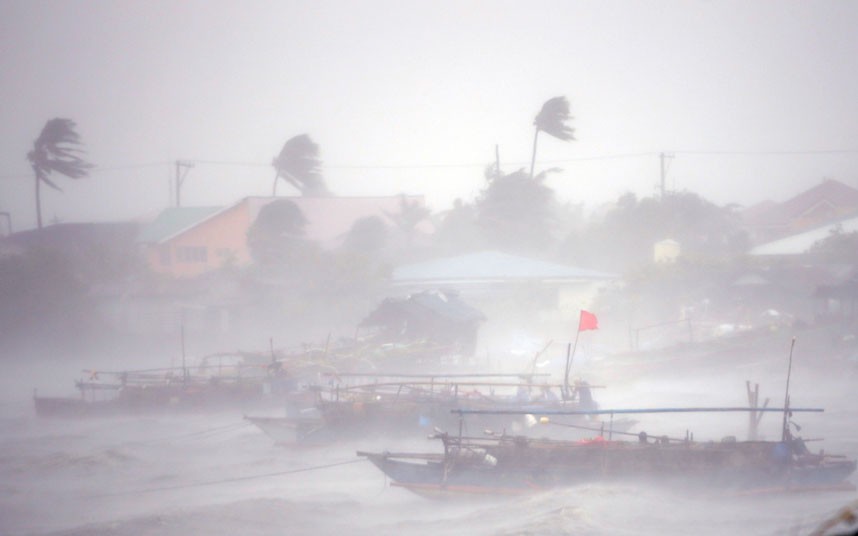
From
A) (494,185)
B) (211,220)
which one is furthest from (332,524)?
(494,185)

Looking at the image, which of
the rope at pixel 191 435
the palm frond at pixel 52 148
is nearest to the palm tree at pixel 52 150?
the palm frond at pixel 52 148

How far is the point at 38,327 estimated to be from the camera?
34.7 metres

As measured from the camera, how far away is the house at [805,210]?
46094mm

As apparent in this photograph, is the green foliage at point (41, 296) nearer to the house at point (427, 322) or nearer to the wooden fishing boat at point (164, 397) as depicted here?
the wooden fishing boat at point (164, 397)

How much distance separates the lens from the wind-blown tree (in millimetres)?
43594

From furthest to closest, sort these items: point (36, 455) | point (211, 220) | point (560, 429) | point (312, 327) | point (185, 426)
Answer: point (211, 220)
point (312, 327)
point (185, 426)
point (36, 455)
point (560, 429)

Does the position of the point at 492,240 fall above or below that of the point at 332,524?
above

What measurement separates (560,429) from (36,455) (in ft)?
41.6

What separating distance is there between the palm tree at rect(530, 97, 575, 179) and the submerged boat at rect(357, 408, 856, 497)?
110ft

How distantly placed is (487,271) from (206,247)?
44.4 feet

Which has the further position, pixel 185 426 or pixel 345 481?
pixel 185 426

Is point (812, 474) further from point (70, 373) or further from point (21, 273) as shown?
point (21, 273)

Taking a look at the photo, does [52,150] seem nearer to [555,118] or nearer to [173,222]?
[173,222]

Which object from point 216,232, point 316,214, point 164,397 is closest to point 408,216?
point 316,214
